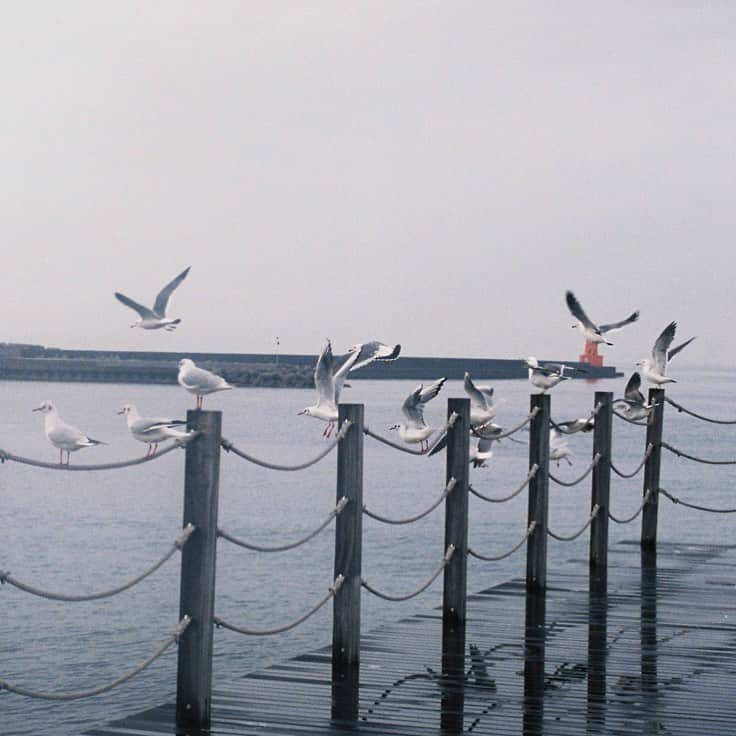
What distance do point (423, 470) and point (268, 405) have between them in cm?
5665

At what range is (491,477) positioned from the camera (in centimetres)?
3794

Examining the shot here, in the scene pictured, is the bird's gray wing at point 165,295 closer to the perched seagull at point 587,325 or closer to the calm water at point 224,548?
the calm water at point 224,548

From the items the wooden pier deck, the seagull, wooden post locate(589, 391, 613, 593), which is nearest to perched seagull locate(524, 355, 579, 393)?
the seagull

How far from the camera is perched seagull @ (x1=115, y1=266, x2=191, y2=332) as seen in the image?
2062cm

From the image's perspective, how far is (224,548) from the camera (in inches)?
783

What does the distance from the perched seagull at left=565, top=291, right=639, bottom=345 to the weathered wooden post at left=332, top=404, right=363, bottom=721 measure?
982 centimetres

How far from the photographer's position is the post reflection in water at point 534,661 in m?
5.52

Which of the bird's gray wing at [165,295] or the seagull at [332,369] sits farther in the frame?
the bird's gray wing at [165,295]

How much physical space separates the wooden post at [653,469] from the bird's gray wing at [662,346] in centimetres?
378

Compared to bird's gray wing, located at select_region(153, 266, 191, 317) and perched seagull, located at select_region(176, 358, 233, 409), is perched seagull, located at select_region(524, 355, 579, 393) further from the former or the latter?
bird's gray wing, located at select_region(153, 266, 191, 317)

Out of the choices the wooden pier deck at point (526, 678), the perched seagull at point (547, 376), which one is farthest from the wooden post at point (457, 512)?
the perched seagull at point (547, 376)

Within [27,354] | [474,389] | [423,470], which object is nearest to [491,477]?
[423,470]

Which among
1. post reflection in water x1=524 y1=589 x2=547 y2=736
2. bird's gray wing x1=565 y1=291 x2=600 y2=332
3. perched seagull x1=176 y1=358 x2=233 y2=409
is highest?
bird's gray wing x1=565 y1=291 x2=600 y2=332

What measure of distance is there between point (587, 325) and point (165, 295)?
7850 millimetres
